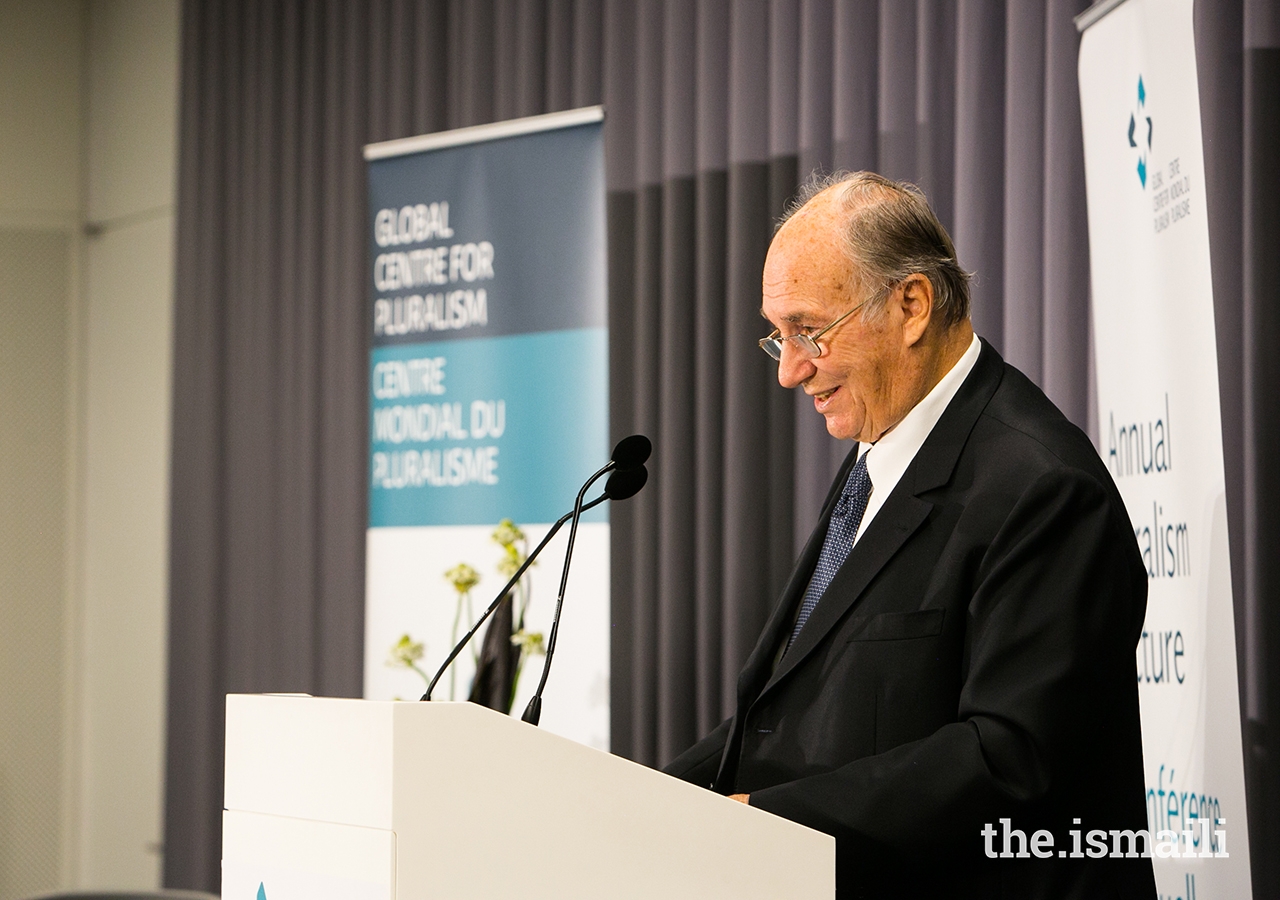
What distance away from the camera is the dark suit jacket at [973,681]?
1420 millimetres

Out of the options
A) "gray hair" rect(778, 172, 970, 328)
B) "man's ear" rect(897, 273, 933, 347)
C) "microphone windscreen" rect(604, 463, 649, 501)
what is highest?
"gray hair" rect(778, 172, 970, 328)

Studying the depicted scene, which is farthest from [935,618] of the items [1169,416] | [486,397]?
[486,397]

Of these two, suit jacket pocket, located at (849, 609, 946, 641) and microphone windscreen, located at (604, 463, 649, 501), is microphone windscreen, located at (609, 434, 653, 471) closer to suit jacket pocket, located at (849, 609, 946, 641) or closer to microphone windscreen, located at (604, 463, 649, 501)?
microphone windscreen, located at (604, 463, 649, 501)

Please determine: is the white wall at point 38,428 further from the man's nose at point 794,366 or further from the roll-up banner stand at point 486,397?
the man's nose at point 794,366

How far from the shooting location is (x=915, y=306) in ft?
5.88

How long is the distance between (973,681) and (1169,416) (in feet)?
3.67

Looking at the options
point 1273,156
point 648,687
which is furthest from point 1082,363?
point 648,687

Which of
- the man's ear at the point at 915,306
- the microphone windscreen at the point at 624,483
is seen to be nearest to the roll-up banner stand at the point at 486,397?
the microphone windscreen at the point at 624,483

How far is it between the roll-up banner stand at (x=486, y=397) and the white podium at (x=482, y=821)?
2.14 metres

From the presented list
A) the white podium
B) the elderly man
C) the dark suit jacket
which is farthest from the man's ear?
the white podium

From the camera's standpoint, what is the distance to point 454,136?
3910 millimetres

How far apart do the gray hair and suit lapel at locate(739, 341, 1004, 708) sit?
0.41 feet

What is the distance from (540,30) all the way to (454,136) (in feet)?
1.60

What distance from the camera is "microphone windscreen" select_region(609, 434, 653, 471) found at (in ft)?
6.01
